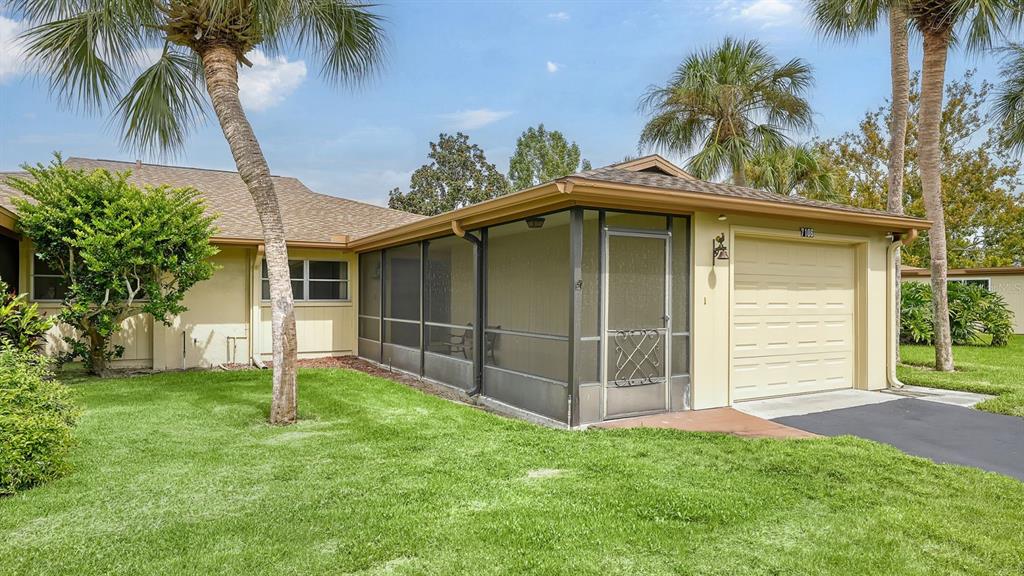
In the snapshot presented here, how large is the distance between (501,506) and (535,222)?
3.66m

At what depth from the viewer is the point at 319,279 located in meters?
12.0

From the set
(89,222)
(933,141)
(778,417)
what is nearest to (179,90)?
(89,222)

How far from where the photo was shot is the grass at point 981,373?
6844 mm

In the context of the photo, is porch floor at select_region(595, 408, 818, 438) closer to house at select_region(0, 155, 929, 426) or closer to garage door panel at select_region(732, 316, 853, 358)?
house at select_region(0, 155, 929, 426)

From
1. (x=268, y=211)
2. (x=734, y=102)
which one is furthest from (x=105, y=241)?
(x=734, y=102)

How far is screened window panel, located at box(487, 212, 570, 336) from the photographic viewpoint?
20.4 feet

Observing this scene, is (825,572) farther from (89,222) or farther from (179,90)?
(89,222)

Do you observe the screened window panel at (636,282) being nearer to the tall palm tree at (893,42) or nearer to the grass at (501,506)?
the grass at (501,506)

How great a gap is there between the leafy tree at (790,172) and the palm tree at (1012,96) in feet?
13.4

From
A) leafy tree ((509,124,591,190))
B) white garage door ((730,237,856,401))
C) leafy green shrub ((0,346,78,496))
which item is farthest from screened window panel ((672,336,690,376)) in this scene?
leafy tree ((509,124,591,190))

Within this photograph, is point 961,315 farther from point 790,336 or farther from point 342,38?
point 342,38

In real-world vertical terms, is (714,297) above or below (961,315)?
above

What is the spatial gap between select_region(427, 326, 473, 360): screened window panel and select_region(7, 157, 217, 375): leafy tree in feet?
13.0

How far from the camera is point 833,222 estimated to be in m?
7.35
